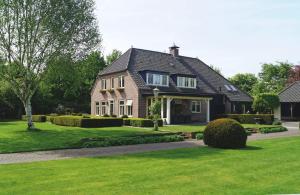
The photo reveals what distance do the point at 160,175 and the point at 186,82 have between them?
33.5 meters

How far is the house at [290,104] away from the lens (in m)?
49.0

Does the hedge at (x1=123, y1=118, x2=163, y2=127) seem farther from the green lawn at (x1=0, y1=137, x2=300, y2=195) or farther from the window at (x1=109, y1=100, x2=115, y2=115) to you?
the green lawn at (x1=0, y1=137, x2=300, y2=195)

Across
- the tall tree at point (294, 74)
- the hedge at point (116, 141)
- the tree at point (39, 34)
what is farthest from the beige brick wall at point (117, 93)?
the tall tree at point (294, 74)

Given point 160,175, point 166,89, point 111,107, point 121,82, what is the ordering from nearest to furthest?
point 160,175 < point 166,89 < point 121,82 < point 111,107

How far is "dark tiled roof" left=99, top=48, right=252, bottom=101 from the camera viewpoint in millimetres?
41781

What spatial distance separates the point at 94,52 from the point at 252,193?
23.8 metres

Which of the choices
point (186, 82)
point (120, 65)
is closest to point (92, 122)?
point (120, 65)

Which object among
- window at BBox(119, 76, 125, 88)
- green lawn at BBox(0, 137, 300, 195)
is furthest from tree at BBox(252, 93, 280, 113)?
green lawn at BBox(0, 137, 300, 195)

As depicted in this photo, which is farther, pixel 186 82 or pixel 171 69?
pixel 171 69

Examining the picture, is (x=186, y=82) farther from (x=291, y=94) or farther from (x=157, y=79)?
(x=291, y=94)

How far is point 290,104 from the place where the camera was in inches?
1970

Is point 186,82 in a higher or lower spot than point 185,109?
higher

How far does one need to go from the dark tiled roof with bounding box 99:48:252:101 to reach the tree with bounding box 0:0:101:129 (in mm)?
11750

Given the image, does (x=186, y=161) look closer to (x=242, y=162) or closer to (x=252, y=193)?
(x=242, y=162)
